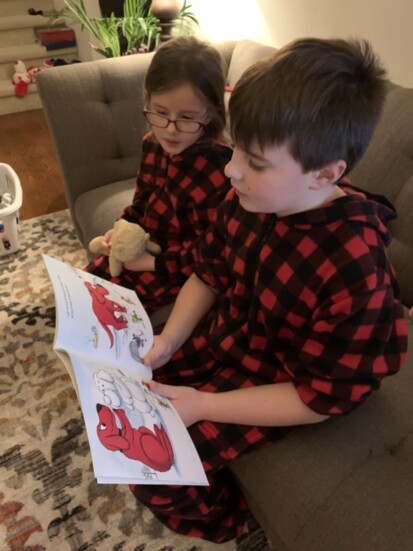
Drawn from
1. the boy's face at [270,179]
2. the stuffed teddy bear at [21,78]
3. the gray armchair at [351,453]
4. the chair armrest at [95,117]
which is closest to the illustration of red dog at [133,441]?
the gray armchair at [351,453]

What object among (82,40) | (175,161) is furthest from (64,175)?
(82,40)

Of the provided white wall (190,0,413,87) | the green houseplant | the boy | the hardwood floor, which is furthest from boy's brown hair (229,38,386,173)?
the hardwood floor

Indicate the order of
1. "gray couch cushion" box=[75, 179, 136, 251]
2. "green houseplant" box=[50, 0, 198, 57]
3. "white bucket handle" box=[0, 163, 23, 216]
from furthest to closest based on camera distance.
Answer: "green houseplant" box=[50, 0, 198, 57] → "white bucket handle" box=[0, 163, 23, 216] → "gray couch cushion" box=[75, 179, 136, 251]

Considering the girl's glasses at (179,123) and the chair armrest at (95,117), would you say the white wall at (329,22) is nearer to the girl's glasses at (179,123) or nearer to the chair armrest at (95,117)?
the chair armrest at (95,117)

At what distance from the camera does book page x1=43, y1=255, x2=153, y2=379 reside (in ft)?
2.71

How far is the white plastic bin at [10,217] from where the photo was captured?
193 centimetres

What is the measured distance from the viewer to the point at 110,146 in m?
1.72

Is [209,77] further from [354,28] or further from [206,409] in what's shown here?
[354,28]

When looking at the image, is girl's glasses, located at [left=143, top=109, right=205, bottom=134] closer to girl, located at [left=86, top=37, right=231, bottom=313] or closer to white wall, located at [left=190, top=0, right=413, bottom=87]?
girl, located at [left=86, top=37, right=231, bottom=313]

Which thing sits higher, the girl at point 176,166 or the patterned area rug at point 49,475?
the girl at point 176,166

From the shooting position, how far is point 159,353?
0.99 metres

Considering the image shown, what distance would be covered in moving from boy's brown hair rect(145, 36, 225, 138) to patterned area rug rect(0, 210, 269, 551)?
97 centimetres

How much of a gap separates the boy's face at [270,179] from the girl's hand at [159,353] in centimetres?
41

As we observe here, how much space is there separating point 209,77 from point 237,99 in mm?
396
